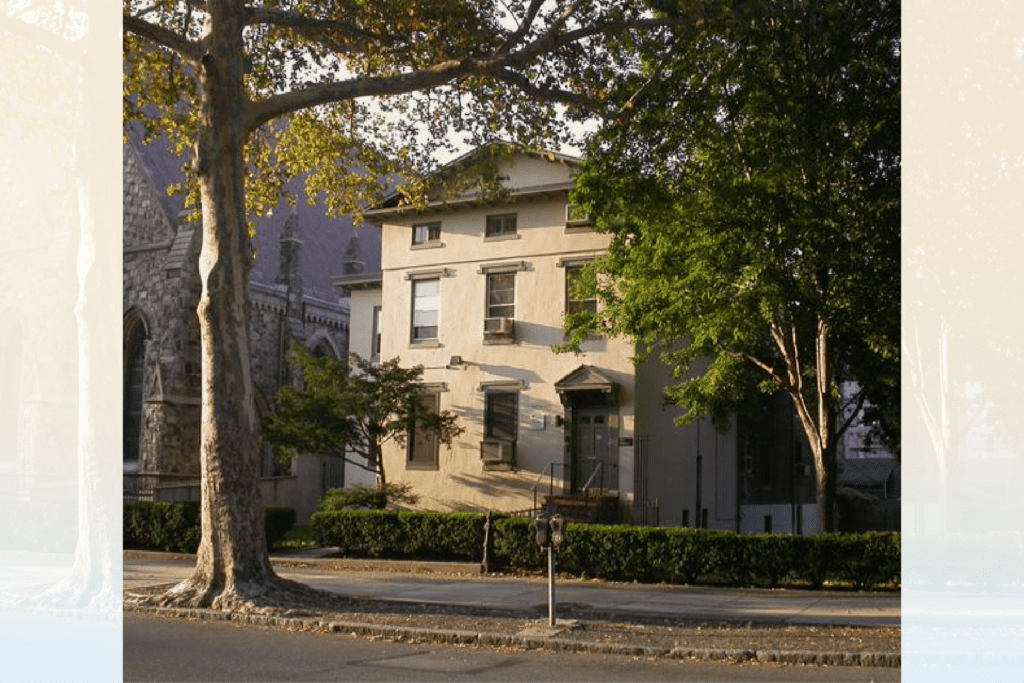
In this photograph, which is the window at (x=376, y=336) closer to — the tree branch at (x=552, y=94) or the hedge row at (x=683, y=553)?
the hedge row at (x=683, y=553)

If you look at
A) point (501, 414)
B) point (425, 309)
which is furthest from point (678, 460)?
point (425, 309)

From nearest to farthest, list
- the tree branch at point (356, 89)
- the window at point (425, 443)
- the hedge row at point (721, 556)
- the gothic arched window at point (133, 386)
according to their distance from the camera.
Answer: the tree branch at point (356, 89) → the hedge row at point (721, 556) → the window at point (425, 443) → the gothic arched window at point (133, 386)

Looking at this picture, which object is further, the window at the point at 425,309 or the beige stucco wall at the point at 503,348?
the window at the point at 425,309

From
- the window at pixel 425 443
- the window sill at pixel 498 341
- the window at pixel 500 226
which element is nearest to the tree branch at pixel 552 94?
the window at pixel 500 226

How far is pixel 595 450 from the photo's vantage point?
27.6 meters

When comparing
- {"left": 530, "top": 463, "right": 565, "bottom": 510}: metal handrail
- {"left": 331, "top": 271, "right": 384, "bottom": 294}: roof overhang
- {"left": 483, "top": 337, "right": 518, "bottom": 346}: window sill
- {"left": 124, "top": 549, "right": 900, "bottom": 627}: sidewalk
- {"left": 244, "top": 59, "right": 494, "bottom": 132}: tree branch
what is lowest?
{"left": 124, "top": 549, "right": 900, "bottom": 627}: sidewalk

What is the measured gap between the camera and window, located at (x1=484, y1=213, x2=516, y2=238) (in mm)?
29281

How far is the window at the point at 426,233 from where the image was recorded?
3050 centimetres

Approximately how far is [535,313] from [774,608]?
14.1 metres

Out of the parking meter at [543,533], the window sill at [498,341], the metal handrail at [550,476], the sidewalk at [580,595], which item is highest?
the window sill at [498,341]

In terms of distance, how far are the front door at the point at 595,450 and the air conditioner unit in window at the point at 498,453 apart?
5.27ft

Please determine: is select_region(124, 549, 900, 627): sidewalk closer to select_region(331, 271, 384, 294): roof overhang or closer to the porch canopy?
the porch canopy

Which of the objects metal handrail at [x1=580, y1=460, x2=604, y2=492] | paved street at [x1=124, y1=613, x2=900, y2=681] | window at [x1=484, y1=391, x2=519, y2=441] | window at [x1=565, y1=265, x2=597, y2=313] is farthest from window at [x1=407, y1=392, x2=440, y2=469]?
paved street at [x1=124, y1=613, x2=900, y2=681]

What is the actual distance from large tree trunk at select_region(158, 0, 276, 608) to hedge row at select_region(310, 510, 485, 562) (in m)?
7.26
